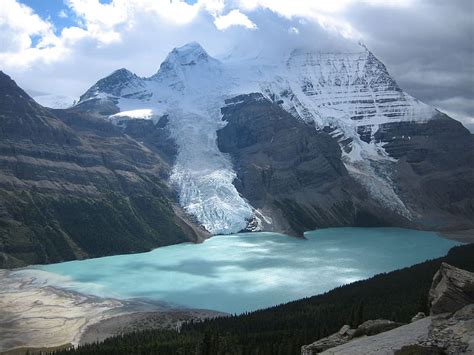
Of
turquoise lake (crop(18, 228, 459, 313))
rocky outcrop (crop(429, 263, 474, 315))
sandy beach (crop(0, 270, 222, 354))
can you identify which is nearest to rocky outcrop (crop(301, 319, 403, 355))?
rocky outcrop (crop(429, 263, 474, 315))

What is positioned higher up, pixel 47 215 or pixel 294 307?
pixel 47 215

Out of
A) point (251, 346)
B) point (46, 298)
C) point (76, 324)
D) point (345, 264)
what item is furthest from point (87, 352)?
point (345, 264)

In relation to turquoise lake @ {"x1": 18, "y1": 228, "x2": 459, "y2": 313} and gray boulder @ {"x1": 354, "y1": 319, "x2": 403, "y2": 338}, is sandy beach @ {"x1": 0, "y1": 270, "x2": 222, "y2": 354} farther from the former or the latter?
gray boulder @ {"x1": 354, "y1": 319, "x2": 403, "y2": 338}

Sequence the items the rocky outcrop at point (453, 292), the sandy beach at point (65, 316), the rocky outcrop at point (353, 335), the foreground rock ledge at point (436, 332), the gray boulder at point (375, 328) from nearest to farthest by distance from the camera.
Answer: the foreground rock ledge at point (436, 332)
the rocky outcrop at point (453, 292)
the gray boulder at point (375, 328)
the rocky outcrop at point (353, 335)
the sandy beach at point (65, 316)

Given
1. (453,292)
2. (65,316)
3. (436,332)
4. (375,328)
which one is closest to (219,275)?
(65,316)

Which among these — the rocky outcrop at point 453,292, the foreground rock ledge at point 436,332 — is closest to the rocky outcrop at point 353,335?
the foreground rock ledge at point 436,332

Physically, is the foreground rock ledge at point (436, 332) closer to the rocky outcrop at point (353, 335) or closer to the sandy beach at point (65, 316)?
the rocky outcrop at point (353, 335)

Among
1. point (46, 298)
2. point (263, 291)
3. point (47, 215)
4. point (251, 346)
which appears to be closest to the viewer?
point (251, 346)

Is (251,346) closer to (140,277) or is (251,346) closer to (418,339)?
(418,339)
